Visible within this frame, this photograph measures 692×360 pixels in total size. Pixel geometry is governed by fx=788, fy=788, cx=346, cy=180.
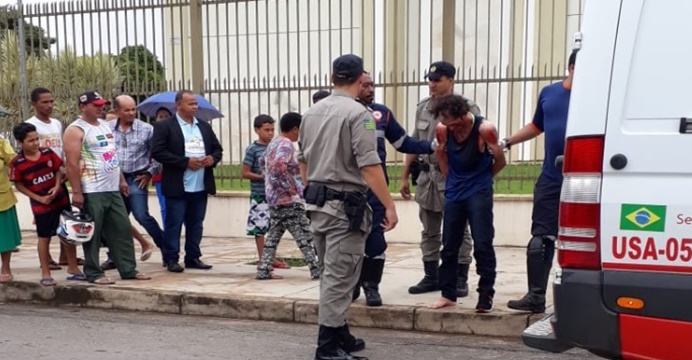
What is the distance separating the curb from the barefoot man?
0.17 metres

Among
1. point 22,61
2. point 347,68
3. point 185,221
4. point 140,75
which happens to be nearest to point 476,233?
point 347,68

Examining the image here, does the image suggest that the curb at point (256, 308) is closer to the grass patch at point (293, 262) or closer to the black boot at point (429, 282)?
the black boot at point (429, 282)

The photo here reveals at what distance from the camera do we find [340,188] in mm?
4699

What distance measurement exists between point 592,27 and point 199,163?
4.70 metres

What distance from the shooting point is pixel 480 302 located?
556cm

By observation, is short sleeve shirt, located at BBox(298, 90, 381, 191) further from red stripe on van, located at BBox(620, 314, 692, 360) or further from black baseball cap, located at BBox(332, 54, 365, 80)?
red stripe on van, located at BBox(620, 314, 692, 360)

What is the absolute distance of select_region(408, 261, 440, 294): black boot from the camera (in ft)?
21.0

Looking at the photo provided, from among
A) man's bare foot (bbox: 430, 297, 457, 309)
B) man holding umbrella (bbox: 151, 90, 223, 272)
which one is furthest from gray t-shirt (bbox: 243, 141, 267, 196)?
man's bare foot (bbox: 430, 297, 457, 309)

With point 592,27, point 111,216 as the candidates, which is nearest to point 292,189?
point 111,216

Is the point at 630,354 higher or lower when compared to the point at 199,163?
lower

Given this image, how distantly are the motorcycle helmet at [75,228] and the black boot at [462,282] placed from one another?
3131 mm

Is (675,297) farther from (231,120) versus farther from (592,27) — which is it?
(231,120)

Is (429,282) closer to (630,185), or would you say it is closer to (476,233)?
(476,233)

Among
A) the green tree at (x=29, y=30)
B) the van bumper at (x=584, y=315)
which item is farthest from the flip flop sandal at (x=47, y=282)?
the van bumper at (x=584, y=315)
